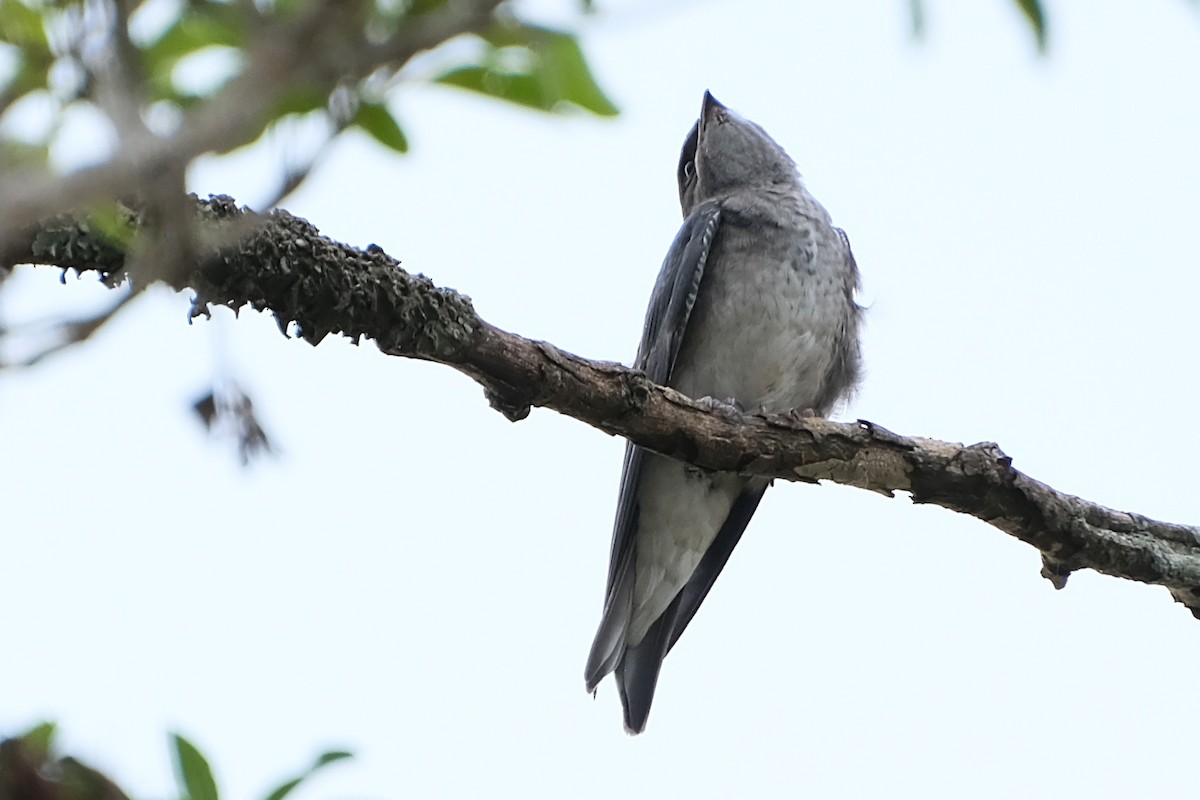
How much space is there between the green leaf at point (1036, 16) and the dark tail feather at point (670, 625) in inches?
165

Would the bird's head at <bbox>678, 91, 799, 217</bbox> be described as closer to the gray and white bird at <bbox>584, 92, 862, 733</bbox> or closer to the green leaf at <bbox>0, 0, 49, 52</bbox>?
the gray and white bird at <bbox>584, 92, 862, 733</bbox>

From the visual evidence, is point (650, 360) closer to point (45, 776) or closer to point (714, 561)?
point (714, 561)

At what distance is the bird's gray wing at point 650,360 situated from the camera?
5.46 meters

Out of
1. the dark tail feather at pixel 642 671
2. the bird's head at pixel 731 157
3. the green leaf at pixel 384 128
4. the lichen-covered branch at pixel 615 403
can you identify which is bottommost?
the green leaf at pixel 384 128

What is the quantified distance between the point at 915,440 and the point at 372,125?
310 cm

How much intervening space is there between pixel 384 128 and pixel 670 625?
14.5 ft

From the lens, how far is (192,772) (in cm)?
212

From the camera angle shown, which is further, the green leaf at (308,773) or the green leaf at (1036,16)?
the green leaf at (308,773)

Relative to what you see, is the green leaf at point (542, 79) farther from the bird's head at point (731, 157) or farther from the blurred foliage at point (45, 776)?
the bird's head at point (731, 157)

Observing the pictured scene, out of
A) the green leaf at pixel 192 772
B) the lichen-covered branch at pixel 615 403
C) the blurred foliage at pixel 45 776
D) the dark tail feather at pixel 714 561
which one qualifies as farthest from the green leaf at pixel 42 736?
the dark tail feather at pixel 714 561

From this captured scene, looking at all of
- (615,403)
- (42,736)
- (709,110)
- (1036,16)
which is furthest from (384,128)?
(709,110)

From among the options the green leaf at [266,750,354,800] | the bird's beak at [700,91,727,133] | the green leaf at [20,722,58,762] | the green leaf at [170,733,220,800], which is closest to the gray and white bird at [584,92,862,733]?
the bird's beak at [700,91,727,133]

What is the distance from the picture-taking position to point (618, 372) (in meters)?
3.87

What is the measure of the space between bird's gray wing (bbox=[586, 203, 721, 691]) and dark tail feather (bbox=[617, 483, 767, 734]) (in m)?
0.11
